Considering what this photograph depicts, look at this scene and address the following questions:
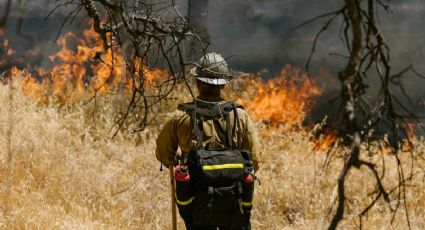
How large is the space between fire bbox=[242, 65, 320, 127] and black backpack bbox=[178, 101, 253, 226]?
14.1 feet

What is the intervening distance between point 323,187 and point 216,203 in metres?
2.92

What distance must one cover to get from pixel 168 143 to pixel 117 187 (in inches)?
85.4

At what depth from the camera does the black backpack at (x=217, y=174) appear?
3285 millimetres

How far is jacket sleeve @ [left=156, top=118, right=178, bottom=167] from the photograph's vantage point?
360cm

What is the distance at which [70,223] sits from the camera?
4.40m

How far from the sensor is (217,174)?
3.29m

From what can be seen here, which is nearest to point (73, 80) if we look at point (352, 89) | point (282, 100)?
point (282, 100)

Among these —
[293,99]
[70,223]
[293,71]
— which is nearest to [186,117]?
[70,223]

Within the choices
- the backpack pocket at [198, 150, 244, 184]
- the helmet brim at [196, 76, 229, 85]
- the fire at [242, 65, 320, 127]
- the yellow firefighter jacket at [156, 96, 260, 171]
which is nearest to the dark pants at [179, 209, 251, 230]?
the backpack pocket at [198, 150, 244, 184]

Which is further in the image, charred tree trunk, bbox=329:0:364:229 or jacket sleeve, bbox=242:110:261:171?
jacket sleeve, bbox=242:110:261:171

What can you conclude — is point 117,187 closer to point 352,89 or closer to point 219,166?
point 219,166

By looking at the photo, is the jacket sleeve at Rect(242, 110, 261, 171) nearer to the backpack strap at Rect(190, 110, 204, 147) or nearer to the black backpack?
the black backpack

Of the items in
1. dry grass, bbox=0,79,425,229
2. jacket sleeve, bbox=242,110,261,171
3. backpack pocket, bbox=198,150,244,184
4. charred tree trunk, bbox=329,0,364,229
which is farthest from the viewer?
dry grass, bbox=0,79,425,229

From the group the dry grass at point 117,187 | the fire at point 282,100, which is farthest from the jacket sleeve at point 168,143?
the fire at point 282,100
